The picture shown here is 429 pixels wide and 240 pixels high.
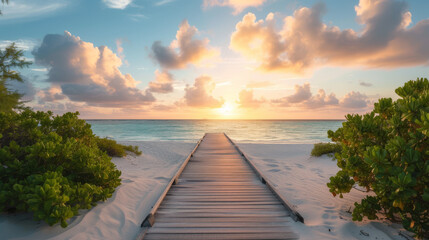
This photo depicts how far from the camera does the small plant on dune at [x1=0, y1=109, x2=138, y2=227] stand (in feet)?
10.5

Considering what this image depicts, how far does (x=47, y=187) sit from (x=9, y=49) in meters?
20.1

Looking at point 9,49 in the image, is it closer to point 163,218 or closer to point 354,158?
point 163,218

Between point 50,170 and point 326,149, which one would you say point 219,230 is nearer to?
point 50,170

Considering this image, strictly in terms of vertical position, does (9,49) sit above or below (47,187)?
above

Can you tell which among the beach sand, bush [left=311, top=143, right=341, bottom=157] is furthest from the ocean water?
the beach sand

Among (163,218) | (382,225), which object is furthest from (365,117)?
(163,218)

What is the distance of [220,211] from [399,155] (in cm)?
301

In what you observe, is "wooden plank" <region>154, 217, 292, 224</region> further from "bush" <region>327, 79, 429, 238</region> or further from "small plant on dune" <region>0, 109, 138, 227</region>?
"small plant on dune" <region>0, 109, 138, 227</region>

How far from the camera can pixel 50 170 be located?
4059 mm

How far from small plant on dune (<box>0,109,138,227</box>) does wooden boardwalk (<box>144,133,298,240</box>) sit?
140 centimetres

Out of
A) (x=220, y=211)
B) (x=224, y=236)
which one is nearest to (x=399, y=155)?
(x=224, y=236)

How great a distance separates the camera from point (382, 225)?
3643 mm

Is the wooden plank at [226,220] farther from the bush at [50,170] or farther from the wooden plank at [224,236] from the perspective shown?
the bush at [50,170]

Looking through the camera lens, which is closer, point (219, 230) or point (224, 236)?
point (224, 236)
